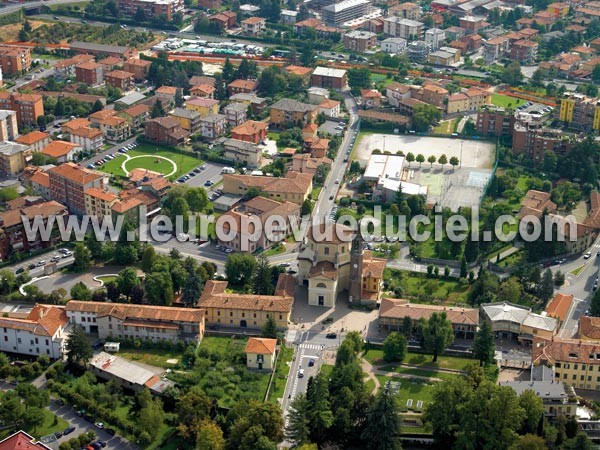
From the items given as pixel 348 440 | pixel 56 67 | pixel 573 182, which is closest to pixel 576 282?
pixel 573 182

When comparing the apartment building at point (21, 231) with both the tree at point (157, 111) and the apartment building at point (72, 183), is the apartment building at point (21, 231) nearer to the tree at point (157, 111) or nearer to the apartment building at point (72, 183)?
the apartment building at point (72, 183)

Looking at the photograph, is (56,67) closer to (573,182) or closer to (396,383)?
(573,182)

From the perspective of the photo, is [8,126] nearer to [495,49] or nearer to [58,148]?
[58,148]

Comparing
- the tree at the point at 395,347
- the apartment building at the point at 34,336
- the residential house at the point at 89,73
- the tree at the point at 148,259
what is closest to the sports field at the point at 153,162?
the tree at the point at 148,259

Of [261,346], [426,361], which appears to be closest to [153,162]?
[261,346]

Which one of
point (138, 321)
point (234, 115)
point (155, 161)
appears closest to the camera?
point (138, 321)

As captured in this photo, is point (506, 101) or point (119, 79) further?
point (506, 101)

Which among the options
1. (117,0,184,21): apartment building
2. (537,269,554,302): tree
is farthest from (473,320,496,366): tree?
(117,0,184,21): apartment building
